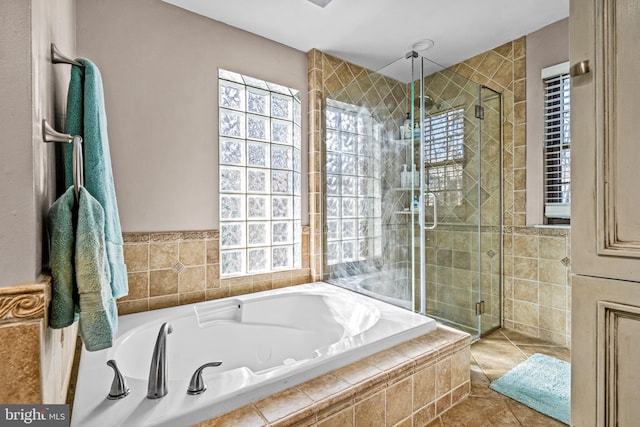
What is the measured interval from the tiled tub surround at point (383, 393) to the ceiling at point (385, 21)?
180 cm

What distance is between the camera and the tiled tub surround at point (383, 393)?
3.43ft

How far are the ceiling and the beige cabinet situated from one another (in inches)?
65.1

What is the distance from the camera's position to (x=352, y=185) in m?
2.59

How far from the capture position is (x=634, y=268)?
1.90ft

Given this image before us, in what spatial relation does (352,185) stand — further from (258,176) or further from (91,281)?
(91,281)

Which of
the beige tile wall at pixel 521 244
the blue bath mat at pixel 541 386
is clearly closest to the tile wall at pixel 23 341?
the blue bath mat at pixel 541 386

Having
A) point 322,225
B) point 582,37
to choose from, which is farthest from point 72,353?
point 582,37

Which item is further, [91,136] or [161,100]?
[161,100]

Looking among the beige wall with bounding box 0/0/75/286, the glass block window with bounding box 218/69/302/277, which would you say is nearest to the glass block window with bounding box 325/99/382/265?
the glass block window with bounding box 218/69/302/277

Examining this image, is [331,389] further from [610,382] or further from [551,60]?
[551,60]

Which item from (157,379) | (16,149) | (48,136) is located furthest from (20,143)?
(157,379)

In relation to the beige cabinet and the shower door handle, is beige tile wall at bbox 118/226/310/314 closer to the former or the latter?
the shower door handle

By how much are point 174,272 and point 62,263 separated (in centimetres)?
129

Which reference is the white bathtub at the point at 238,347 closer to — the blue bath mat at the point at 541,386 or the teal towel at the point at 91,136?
the teal towel at the point at 91,136
